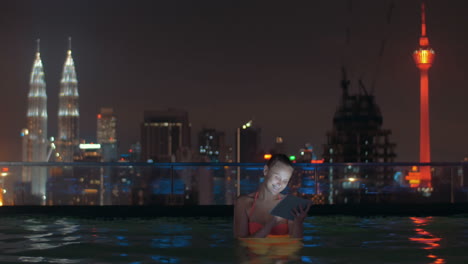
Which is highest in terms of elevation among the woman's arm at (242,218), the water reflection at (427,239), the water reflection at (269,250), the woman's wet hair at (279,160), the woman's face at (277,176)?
the woman's wet hair at (279,160)

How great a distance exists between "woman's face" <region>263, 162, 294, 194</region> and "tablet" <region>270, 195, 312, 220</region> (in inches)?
6.3

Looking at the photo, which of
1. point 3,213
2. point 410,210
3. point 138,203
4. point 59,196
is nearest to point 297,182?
point 410,210

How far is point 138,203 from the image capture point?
16.2 meters

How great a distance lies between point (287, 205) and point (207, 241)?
344 cm

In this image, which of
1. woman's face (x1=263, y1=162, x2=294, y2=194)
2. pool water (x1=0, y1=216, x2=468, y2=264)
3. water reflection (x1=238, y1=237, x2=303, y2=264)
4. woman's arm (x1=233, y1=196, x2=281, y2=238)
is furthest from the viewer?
pool water (x1=0, y1=216, x2=468, y2=264)

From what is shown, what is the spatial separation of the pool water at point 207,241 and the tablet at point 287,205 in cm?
91

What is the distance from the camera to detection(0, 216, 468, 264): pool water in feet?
28.6

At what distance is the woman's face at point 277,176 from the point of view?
7.34 m

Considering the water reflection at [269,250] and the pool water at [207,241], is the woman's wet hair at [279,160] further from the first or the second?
the pool water at [207,241]

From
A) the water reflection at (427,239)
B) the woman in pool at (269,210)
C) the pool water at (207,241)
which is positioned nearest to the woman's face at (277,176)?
the woman in pool at (269,210)

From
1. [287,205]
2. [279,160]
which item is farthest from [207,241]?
[279,160]

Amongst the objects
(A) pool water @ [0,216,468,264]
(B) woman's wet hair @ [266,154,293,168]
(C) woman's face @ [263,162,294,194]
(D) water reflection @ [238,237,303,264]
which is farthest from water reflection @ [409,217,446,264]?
(B) woman's wet hair @ [266,154,293,168]

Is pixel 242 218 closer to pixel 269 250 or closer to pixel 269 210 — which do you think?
pixel 269 210

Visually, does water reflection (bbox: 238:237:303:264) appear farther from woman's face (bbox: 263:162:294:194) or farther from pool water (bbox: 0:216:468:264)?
woman's face (bbox: 263:162:294:194)
